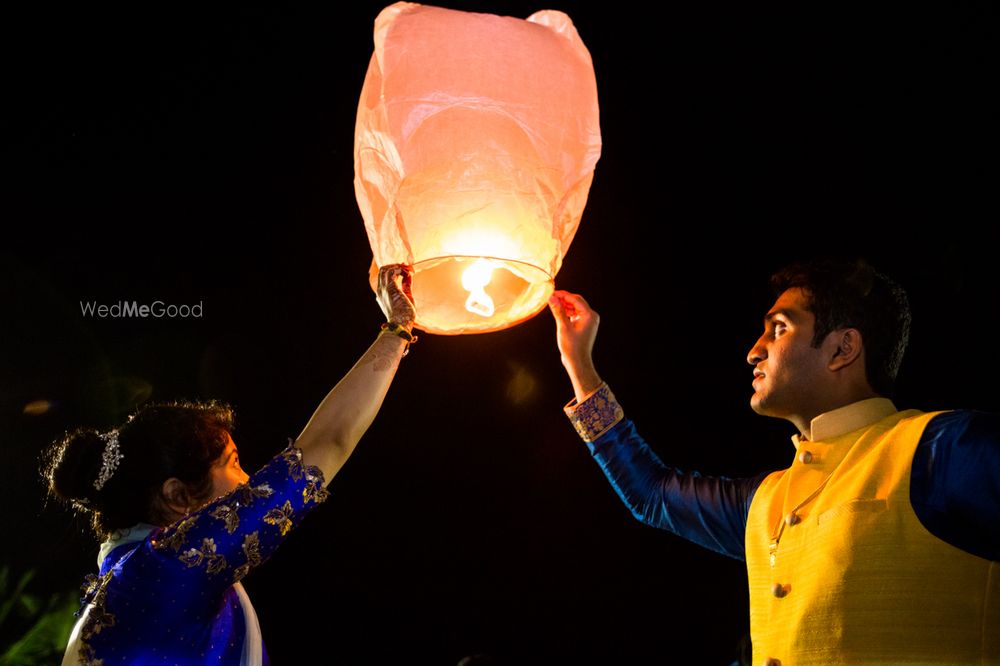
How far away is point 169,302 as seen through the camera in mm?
3355

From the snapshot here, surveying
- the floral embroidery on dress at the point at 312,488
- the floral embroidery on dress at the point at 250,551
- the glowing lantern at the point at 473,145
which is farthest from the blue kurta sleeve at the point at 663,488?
the floral embroidery on dress at the point at 250,551

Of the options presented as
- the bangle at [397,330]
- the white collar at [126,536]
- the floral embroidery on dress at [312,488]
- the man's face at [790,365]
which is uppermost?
the bangle at [397,330]

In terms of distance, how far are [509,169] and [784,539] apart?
0.78 m

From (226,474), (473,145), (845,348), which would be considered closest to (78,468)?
(226,474)

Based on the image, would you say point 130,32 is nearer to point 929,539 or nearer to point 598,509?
point 598,509

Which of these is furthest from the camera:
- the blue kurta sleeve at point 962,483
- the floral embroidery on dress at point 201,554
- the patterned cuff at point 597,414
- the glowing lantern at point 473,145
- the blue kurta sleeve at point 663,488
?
the patterned cuff at point 597,414

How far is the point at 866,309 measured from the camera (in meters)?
1.61

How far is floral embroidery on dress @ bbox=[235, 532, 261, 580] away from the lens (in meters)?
1.33

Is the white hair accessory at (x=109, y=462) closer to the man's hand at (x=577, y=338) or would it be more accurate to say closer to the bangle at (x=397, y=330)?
the bangle at (x=397, y=330)

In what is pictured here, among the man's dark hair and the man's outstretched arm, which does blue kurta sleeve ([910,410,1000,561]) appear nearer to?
the man's dark hair

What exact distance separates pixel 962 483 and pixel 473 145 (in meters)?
0.92

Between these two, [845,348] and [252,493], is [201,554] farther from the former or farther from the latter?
[845,348]

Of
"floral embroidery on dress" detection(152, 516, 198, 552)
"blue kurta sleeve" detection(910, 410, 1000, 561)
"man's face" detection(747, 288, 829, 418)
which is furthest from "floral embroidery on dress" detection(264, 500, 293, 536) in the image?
"blue kurta sleeve" detection(910, 410, 1000, 561)

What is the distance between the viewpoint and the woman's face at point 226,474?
165cm
